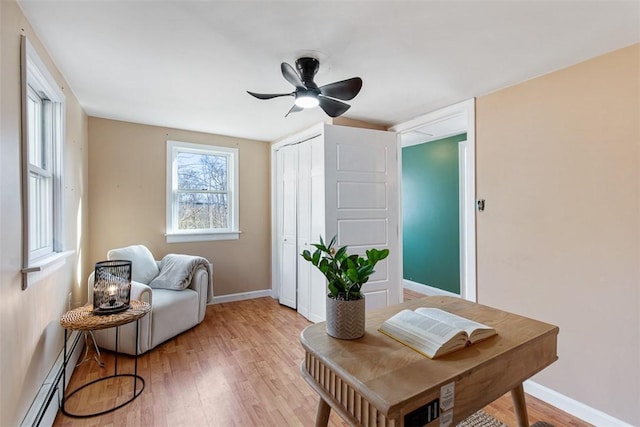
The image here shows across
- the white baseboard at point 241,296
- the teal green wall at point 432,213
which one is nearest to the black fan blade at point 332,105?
the teal green wall at point 432,213

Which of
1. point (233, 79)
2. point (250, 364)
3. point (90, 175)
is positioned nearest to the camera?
point (233, 79)

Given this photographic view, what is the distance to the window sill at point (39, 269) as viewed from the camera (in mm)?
1493

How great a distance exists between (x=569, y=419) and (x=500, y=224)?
4.30ft

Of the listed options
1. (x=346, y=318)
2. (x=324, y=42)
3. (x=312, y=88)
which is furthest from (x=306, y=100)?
(x=346, y=318)

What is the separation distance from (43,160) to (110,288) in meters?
0.99

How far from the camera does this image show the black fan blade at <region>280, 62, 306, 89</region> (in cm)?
171

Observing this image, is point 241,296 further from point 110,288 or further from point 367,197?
point 367,197

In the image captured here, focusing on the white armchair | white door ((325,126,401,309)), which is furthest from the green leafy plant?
the white armchair

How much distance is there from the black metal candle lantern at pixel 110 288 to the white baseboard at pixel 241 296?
1.89 meters

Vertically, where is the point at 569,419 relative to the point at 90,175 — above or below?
below

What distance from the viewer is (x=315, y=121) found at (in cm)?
334

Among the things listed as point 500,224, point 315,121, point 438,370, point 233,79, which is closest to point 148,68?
point 233,79

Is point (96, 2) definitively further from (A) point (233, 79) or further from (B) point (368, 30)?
(B) point (368, 30)

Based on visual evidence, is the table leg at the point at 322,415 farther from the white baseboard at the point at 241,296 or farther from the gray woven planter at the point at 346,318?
the white baseboard at the point at 241,296
